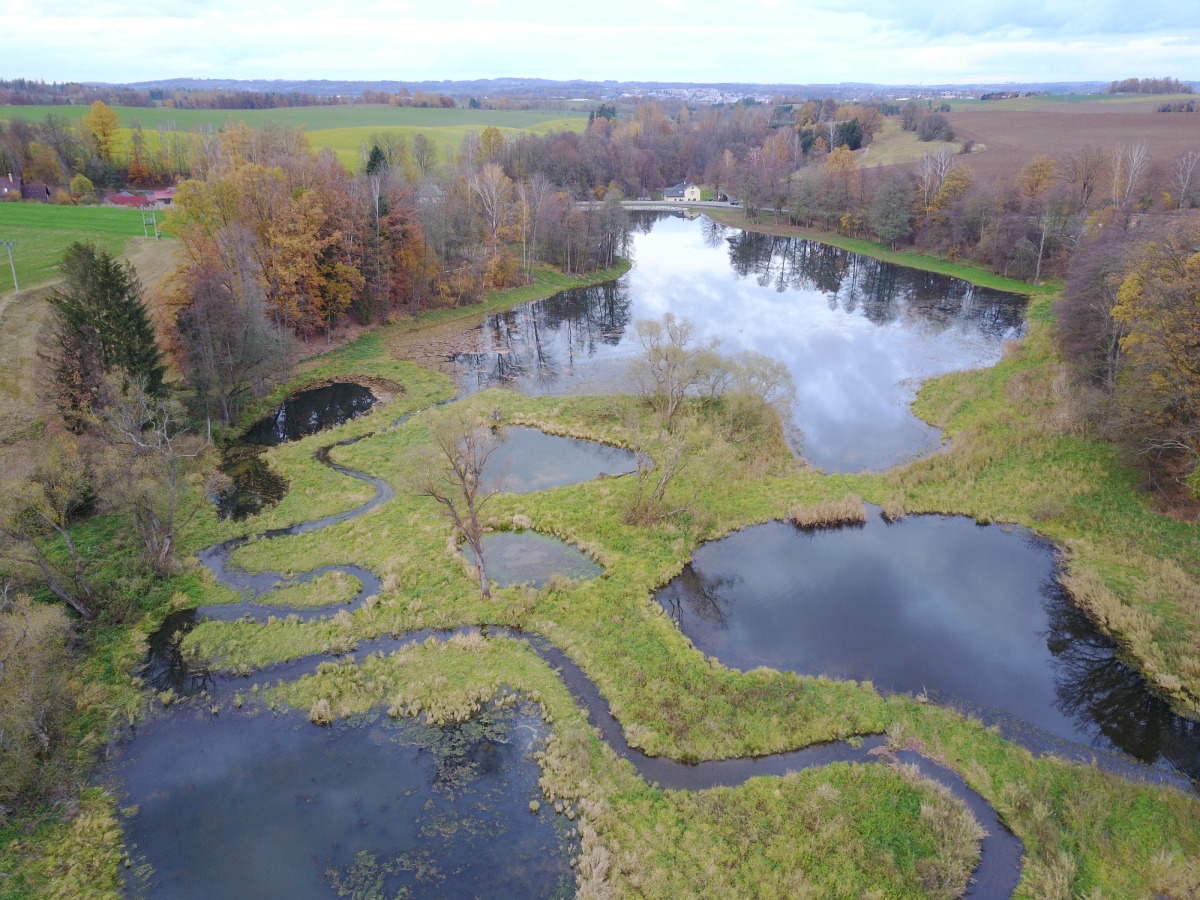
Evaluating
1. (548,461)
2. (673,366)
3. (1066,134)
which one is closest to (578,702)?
(548,461)

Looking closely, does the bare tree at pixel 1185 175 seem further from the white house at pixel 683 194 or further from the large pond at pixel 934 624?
the white house at pixel 683 194

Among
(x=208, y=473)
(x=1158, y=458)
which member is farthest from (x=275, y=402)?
(x=1158, y=458)

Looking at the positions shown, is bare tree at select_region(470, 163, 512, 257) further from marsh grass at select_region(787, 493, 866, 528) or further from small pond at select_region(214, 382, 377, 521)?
marsh grass at select_region(787, 493, 866, 528)

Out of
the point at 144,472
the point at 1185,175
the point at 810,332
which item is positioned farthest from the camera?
the point at 1185,175

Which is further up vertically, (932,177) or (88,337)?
(932,177)

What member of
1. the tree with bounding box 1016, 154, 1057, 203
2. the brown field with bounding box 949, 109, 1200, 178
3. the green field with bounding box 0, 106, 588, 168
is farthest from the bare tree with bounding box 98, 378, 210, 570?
the brown field with bounding box 949, 109, 1200, 178

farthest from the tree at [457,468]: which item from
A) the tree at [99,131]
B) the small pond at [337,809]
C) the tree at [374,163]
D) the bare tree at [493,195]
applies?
the tree at [99,131]

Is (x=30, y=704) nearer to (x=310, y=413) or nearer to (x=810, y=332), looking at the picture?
(x=310, y=413)
